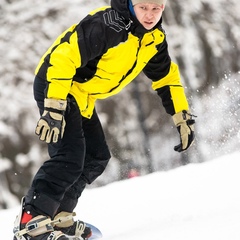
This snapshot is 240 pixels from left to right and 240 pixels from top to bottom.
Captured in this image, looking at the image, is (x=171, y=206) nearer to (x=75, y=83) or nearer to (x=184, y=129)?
(x=184, y=129)

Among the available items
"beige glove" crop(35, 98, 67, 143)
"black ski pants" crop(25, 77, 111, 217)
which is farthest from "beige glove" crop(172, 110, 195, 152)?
"beige glove" crop(35, 98, 67, 143)

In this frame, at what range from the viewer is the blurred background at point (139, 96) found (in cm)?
739

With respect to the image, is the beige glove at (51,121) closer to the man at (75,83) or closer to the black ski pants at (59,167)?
the man at (75,83)

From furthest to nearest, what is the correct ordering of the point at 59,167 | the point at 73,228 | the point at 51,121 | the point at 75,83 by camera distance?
the point at 73,228
the point at 75,83
the point at 59,167
the point at 51,121

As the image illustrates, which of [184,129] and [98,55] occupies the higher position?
[98,55]

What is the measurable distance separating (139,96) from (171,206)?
13.4 ft

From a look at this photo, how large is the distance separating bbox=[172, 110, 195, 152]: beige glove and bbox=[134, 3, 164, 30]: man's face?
0.75m

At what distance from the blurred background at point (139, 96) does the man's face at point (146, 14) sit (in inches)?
180

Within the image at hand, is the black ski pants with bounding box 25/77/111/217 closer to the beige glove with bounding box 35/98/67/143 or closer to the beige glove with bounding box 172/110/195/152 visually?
the beige glove with bounding box 35/98/67/143

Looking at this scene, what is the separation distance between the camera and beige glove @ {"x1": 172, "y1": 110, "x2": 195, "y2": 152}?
11.6 ft

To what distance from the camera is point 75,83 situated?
123 inches

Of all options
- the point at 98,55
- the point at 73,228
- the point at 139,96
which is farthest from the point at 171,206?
the point at 139,96

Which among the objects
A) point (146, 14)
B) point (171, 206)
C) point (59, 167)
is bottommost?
point (171, 206)

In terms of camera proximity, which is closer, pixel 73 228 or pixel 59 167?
pixel 59 167
